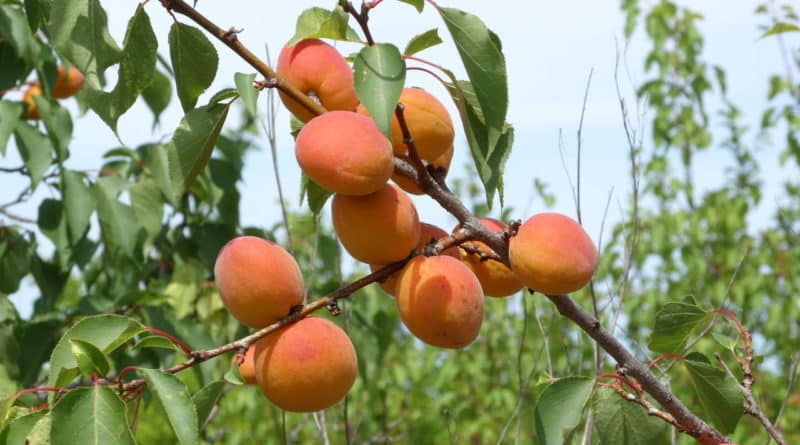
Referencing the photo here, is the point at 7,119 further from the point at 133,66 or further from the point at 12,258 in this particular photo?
the point at 133,66

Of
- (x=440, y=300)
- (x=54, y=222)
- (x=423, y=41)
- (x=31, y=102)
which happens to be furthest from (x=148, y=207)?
(x=440, y=300)

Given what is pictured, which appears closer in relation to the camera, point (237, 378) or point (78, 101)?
point (237, 378)

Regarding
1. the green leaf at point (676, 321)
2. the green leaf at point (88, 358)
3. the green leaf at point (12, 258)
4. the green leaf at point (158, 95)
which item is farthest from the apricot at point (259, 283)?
the green leaf at point (12, 258)

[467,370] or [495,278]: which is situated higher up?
[495,278]

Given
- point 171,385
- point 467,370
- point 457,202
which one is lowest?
point 467,370

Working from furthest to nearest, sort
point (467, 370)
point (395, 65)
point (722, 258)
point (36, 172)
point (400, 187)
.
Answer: point (722, 258) → point (467, 370) → point (36, 172) → point (400, 187) → point (395, 65)

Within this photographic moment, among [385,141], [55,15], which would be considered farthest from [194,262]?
[385,141]

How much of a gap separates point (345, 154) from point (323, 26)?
148 millimetres

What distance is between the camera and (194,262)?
7.77 ft

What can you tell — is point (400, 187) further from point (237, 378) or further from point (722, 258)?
point (722, 258)

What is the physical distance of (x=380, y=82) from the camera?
0.74m

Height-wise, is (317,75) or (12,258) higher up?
(317,75)

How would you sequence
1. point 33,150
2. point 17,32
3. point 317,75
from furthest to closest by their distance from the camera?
point 33,150 → point 17,32 → point 317,75

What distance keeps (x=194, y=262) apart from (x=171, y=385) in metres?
1.62
